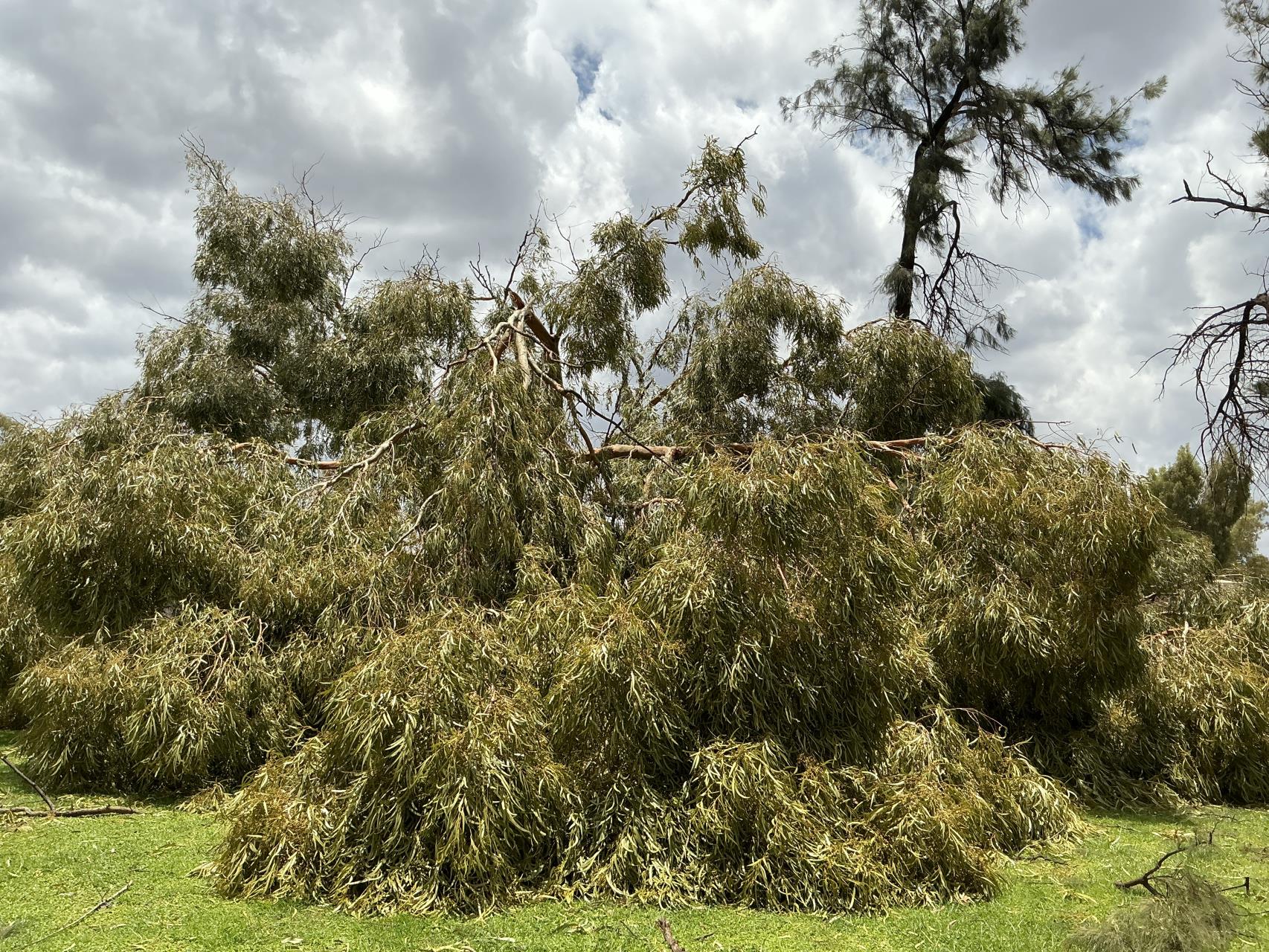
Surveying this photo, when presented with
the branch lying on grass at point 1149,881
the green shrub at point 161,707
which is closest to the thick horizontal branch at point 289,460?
the green shrub at point 161,707

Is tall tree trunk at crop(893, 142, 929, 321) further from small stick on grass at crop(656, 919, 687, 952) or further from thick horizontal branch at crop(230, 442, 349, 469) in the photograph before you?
small stick on grass at crop(656, 919, 687, 952)

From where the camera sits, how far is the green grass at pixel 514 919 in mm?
3170

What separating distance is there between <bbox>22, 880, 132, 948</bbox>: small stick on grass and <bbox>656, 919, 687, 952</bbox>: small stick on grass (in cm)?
234

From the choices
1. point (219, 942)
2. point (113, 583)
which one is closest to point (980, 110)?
point (113, 583)

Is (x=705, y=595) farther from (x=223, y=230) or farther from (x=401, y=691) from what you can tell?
(x=223, y=230)

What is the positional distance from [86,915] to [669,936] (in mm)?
2406

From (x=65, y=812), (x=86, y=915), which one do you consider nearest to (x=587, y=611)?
(x=86, y=915)

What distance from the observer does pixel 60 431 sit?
7523 mm

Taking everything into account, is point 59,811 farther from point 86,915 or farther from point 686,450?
point 686,450

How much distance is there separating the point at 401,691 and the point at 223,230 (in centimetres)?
697

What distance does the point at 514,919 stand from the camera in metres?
3.37

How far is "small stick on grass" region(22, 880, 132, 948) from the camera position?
3.18 metres

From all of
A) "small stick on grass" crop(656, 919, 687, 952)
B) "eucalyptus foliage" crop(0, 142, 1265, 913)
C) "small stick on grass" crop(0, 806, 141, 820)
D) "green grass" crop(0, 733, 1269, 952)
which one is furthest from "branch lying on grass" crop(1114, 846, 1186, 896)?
"small stick on grass" crop(0, 806, 141, 820)

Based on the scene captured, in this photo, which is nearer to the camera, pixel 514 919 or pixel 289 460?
pixel 514 919
